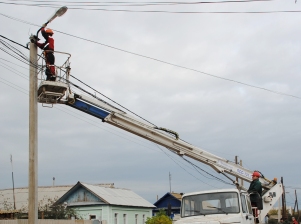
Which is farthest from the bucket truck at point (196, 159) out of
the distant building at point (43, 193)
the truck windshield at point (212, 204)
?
the distant building at point (43, 193)

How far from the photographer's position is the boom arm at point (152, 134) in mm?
14695

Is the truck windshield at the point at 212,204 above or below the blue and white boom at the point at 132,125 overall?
below

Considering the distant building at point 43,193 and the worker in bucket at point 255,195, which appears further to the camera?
the distant building at point 43,193

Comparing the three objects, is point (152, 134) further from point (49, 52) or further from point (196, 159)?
point (49, 52)

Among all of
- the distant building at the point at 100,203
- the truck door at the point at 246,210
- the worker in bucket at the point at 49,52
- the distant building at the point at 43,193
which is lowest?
the truck door at the point at 246,210

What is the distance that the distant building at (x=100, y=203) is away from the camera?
37781 mm

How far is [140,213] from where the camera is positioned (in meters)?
43.7

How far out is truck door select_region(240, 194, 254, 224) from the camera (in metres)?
11.8

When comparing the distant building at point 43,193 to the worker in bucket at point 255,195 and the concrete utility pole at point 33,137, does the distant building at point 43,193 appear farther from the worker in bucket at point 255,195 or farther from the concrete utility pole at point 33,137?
the worker in bucket at point 255,195

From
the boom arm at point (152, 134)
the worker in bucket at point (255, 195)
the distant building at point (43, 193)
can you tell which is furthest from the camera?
the distant building at point (43, 193)

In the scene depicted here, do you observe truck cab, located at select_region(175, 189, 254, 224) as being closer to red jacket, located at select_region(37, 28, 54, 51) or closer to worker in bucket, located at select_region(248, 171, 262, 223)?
worker in bucket, located at select_region(248, 171, 262, 223)

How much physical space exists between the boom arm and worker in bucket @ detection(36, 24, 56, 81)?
89 cm

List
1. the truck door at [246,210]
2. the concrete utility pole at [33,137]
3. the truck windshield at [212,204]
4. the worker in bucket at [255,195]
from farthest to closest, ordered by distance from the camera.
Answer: the worker in bucket at [255,195], the concrete utility pole at [33,137], the truck windshield at [212,204], the truck door at [246,210]

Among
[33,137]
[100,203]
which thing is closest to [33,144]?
[33,137]
